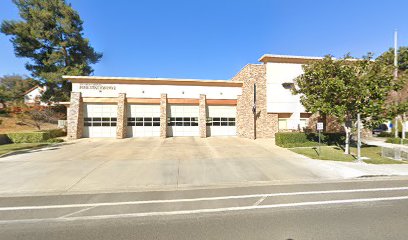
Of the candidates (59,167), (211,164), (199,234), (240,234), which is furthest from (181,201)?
(59,167)

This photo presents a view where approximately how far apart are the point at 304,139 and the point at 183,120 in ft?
43.3

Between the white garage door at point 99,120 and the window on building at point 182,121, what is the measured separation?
637 centimetres

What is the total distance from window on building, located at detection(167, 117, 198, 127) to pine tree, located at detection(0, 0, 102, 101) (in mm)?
15936

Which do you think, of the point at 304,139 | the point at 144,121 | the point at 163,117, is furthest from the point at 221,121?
the point at 304,139

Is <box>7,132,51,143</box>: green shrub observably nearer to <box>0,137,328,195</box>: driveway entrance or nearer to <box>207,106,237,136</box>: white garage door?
<box>0,137,328,195</box>: driveway entrance

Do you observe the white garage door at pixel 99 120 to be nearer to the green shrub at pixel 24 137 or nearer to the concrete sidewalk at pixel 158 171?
the green shrub at pixel 24 137

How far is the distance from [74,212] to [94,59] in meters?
32.7

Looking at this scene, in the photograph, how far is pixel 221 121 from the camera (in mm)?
24047

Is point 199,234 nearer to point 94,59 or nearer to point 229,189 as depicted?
point 229,189

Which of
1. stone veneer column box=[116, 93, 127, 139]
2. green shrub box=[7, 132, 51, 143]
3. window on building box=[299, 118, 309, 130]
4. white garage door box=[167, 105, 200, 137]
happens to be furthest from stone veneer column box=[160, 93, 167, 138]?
window on building box=[299, 118, 309, 130]

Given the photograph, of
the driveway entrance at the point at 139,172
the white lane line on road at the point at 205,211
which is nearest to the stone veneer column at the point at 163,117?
the driveway entrance at the point at 139,172

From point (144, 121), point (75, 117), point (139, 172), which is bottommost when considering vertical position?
point (139, 172)

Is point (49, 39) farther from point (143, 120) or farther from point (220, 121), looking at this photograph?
point (220, 121)

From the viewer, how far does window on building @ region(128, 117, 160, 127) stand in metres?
22.8
